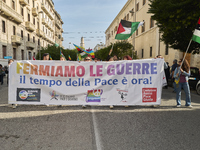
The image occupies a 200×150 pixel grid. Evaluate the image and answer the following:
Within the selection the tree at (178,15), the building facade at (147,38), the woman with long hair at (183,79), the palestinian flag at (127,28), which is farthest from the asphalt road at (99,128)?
the building facade at (147,38)

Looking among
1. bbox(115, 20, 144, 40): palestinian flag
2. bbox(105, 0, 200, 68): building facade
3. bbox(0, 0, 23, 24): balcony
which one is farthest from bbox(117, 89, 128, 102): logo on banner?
bbox(0, 0, 23, 24): balcony

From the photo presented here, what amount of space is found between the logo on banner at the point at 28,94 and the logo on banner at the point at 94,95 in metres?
1.70

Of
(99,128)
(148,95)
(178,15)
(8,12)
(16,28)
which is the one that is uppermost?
(8,12)

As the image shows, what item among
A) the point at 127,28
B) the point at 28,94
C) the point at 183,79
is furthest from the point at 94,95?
the point at 127,28

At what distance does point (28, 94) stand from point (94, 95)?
224 centimetres

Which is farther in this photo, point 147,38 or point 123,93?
point 147,38

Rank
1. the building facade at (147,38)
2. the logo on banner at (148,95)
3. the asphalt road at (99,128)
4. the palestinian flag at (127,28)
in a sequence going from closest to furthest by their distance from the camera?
the asphalt road at (99,128), the logo on banner at (148,95), the palestinian flag at (127,28), the building facade at (147,38)

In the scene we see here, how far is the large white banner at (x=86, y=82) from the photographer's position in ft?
18.4

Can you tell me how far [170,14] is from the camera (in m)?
10.4

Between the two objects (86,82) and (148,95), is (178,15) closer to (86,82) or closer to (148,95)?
(148,95)

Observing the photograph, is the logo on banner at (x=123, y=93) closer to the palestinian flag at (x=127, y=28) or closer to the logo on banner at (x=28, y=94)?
the logo on banner at (x=28, y=94)

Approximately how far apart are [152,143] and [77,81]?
3257mm

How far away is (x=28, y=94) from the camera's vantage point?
5594mm

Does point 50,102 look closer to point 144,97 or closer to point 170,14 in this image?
point 144,97
